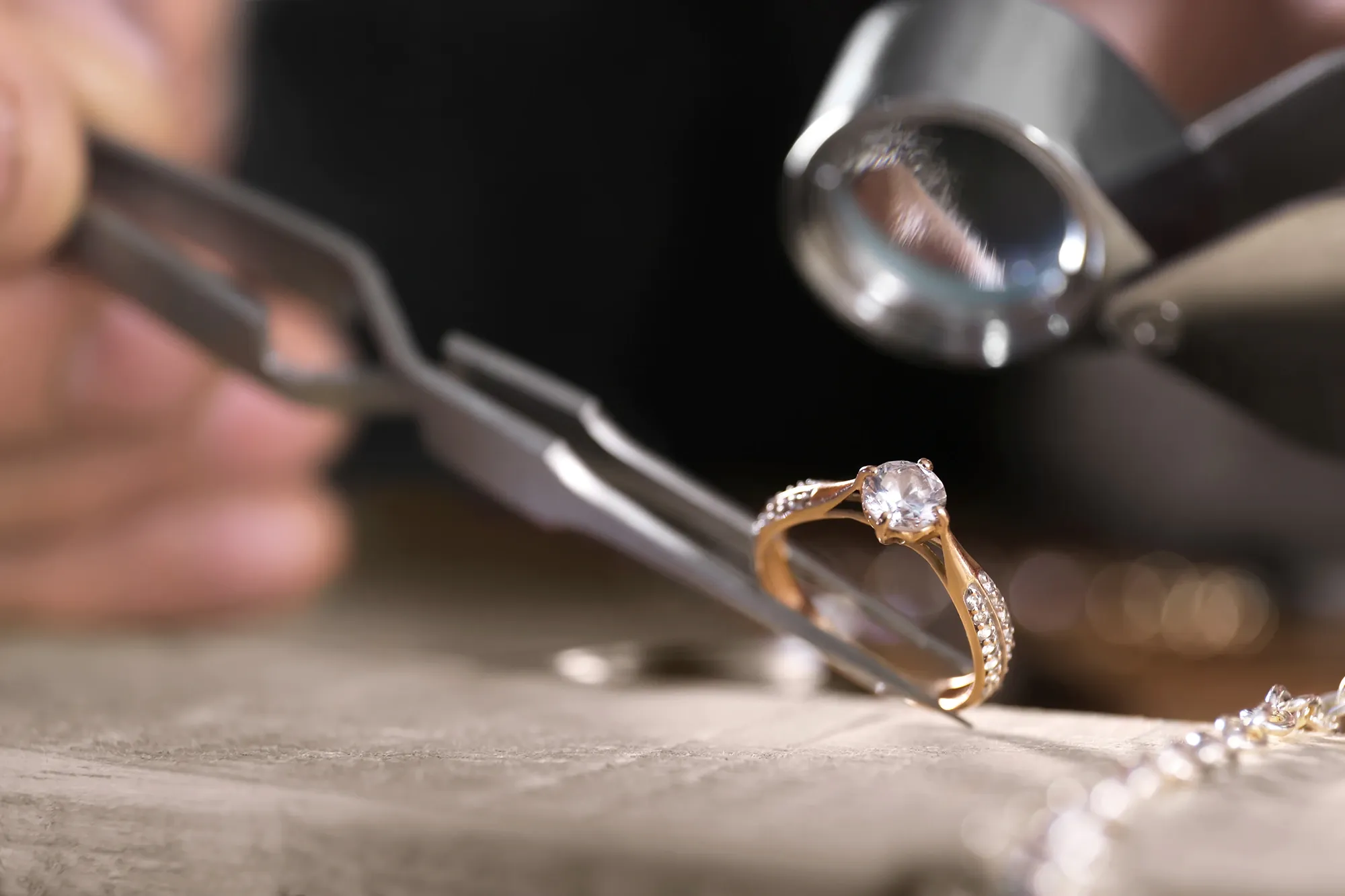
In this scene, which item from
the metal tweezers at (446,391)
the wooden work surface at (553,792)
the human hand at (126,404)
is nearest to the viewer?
the wooden work surface at (553,792)

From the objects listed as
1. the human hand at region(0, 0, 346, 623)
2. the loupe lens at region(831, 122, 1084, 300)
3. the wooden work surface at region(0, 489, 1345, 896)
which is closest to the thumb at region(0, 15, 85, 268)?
the human hand at region(0, 0, 346, 623)

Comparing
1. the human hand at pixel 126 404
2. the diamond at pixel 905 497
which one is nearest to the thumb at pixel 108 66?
the human hand at pixel 126 404

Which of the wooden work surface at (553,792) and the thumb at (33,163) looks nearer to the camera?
the wooden work surface at (553,792)

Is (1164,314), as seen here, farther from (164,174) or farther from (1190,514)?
(164,174)

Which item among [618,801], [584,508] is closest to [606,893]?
[618,801]

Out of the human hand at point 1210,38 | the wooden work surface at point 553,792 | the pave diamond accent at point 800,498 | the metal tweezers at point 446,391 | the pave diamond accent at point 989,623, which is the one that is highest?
the human hand at point 1210,38

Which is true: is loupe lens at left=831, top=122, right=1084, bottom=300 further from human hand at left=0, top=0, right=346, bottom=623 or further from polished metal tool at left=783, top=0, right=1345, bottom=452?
human hand at left=0, top=0, right=346, bottom=623

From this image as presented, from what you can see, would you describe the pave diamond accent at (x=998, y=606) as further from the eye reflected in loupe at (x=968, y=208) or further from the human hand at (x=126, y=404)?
the human hand at (x=126, y=404)

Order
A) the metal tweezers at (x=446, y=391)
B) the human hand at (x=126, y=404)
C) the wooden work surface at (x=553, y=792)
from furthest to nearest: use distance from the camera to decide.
Result: the human hand at (x=126, y=404) < the metal tweezers at (x=446, y=391) < the wooden work surface at (x=553, y=792)
